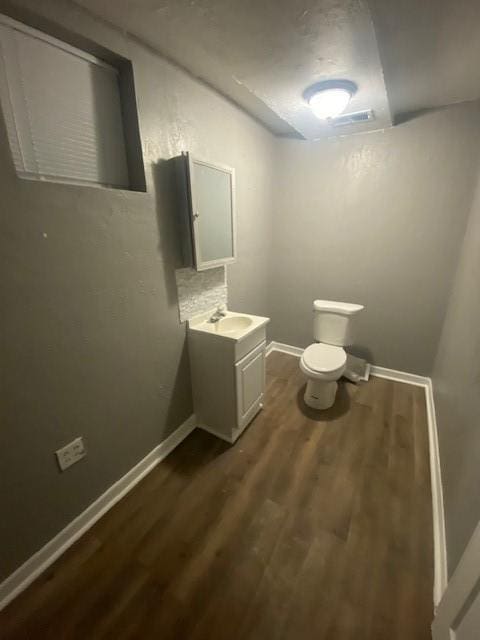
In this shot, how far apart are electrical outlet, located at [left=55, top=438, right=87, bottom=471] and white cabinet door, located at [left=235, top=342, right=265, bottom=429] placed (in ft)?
2.86

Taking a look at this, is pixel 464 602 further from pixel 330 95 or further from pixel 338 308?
pixel 330 95

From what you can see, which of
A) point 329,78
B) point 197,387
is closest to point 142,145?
point 329,78

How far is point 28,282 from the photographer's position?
99 centimetres

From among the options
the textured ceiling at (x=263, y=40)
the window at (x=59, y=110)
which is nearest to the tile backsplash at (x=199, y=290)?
the window at (x=59, y=110)

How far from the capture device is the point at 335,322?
2287mm

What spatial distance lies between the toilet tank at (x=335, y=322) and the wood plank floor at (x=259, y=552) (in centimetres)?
79

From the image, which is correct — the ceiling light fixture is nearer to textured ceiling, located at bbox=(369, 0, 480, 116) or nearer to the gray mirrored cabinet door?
textured ceiling, located at bbox=(369, 0, 480, 116)

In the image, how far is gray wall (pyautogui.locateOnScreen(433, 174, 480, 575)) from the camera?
1.01 metres

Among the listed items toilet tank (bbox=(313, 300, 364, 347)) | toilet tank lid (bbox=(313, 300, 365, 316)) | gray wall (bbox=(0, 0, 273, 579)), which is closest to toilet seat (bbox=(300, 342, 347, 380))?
toilet tank (bbox=(313, 300, 364, 347))

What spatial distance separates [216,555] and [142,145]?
1.98m

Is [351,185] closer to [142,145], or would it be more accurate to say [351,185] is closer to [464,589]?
[142,145]

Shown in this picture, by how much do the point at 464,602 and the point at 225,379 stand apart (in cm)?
127

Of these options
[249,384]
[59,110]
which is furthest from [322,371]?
[59,110]

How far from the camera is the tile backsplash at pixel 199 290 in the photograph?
5.46ft
